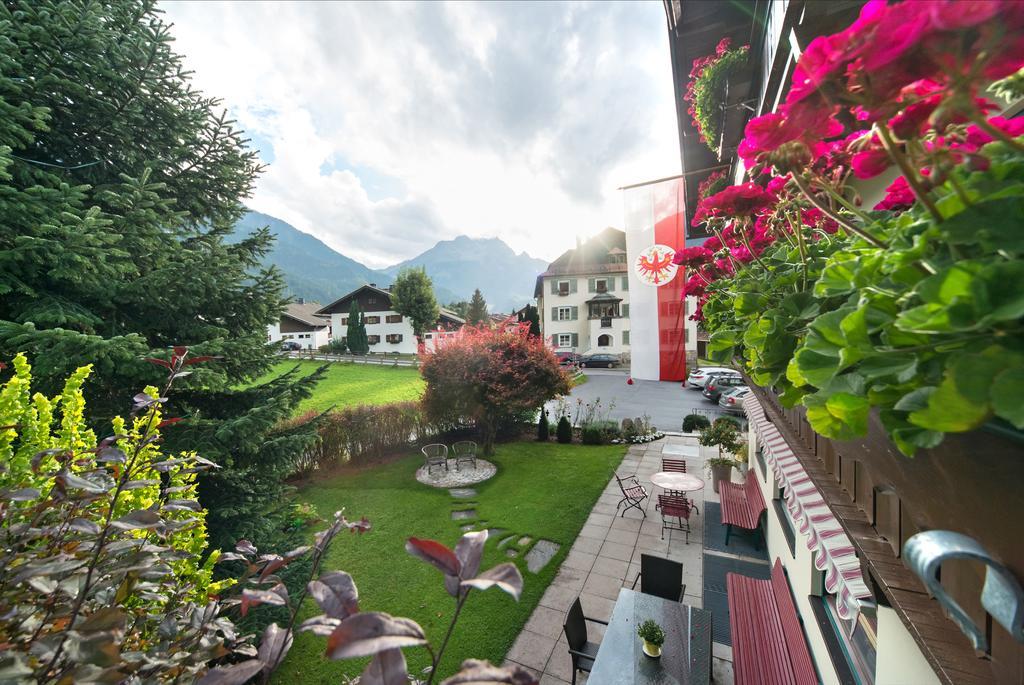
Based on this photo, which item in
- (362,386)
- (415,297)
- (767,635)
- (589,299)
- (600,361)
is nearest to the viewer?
(767,635)

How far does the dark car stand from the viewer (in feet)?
110

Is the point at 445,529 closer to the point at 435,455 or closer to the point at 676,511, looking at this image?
the point at 435,455

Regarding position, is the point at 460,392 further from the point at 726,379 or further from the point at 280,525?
the point at 726,379

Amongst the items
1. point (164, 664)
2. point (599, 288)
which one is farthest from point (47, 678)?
point (599, 288)

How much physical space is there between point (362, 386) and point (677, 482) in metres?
20.7

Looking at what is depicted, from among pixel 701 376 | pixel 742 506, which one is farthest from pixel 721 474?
pixel 701 376

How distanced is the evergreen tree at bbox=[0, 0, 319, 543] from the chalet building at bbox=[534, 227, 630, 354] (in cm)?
3012

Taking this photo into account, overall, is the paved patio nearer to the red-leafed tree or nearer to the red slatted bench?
the red slatted bench

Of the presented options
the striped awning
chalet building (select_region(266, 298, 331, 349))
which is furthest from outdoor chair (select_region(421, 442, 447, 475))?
chalet building (select_region(266, 298, 331, 349))

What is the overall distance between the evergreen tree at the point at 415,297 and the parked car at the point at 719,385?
28.1 m

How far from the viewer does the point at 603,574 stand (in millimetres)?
6137

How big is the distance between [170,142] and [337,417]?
827cm

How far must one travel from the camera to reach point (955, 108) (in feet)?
1.96

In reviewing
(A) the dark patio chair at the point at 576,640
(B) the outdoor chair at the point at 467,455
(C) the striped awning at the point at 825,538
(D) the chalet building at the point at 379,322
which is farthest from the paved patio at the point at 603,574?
(D) the chalet building at the point at 379,322
